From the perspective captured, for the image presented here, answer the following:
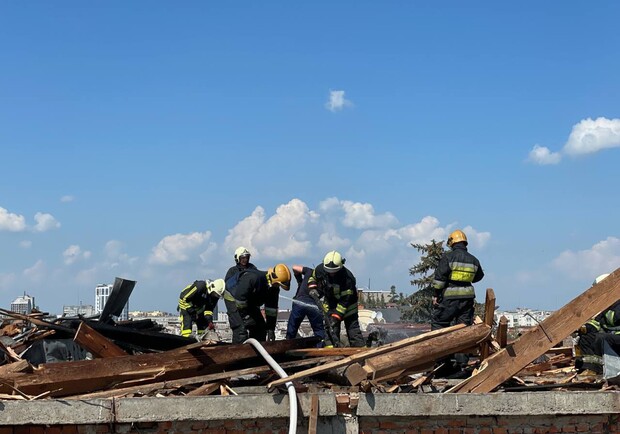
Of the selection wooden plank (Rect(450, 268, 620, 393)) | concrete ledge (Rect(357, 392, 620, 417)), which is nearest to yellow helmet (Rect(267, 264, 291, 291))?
wooden plank (Rect(450, 268, 620, 393))

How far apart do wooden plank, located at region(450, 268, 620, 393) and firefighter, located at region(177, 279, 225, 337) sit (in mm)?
6138

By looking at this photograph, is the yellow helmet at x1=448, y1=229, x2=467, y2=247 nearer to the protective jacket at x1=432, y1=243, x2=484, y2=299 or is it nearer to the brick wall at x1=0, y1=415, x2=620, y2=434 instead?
the protective jacket at x1=432, y1=243, x2=484, y2=299

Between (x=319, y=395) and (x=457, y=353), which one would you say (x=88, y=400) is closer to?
(x=319, y=395)

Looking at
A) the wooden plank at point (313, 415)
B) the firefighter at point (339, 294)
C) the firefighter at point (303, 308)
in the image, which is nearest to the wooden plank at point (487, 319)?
the wooden plank at point (313, 415)

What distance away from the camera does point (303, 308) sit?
11734 mm

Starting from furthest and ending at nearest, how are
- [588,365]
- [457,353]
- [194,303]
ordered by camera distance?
[194,303]
[588,365]
[457,353]

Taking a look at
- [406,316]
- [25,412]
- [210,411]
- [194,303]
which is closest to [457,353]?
[210,411]

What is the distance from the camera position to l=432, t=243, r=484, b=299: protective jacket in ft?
31.2

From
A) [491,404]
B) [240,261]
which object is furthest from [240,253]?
[491,404]

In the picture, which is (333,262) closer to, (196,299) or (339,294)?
(339,294)

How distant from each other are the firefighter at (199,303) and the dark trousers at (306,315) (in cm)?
129

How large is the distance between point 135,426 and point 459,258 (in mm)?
4895

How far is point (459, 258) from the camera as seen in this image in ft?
31.2

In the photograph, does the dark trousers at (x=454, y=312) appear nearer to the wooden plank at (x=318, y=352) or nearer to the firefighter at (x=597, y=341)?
the firefighter at (x=597, y=341)
